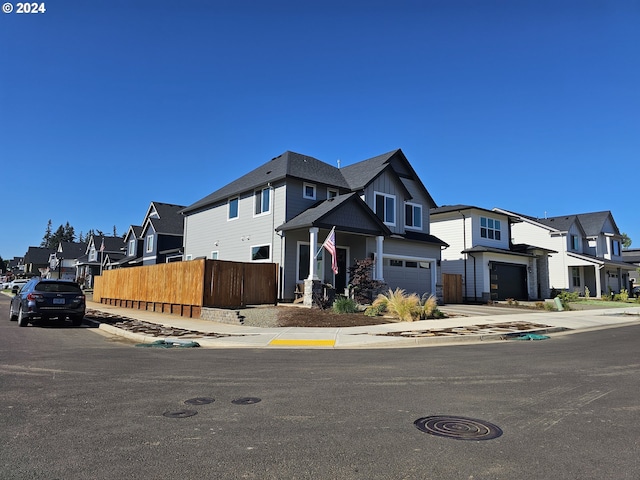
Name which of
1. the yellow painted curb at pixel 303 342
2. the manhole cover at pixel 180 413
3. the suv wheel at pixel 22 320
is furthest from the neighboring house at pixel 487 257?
the manhole cover at pixel 180 413

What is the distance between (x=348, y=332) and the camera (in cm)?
1330

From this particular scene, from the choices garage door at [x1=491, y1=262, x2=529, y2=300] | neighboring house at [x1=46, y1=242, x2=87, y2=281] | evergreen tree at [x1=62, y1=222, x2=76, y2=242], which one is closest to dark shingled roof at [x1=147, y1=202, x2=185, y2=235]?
garage door at [x1=491, y1=262, x2=529, y2=300]

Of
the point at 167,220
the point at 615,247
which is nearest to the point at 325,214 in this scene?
the point at 167,220

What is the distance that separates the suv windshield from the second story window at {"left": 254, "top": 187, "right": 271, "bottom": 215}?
10091 mm

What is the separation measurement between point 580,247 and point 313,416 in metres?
43.9

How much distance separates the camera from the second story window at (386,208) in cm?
2478

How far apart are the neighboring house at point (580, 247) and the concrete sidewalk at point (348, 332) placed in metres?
22.1

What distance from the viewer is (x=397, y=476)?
3463 mm

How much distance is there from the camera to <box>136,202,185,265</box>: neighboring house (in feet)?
125

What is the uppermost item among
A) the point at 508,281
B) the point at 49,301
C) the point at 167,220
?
the point at 167,220

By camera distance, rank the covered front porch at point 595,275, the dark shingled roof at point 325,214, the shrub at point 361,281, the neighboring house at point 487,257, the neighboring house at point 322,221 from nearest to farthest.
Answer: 1. the dark shingled roof at point 325,214
2. the shrub at point 361,281
3. the neighboring house at point 322,221
4. the neighboring house at point 487,257
5. the covered front porch at point 595,275

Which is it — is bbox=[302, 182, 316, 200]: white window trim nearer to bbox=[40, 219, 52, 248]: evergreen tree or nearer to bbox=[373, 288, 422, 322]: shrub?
bbox=[373, 288, 422, 322]: shrub

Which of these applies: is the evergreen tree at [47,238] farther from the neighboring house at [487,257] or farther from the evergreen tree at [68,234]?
the neighboring house at [487,257]

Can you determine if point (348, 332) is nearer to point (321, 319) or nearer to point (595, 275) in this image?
point (321, 319)
